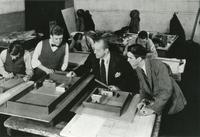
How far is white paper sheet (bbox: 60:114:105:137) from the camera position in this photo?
180 centimetres

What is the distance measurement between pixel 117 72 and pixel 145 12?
16.5 ft

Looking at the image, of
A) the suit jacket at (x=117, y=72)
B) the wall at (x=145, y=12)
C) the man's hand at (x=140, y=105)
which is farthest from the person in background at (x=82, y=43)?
the wall at (x=145, y=12)

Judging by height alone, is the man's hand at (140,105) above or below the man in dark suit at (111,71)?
below

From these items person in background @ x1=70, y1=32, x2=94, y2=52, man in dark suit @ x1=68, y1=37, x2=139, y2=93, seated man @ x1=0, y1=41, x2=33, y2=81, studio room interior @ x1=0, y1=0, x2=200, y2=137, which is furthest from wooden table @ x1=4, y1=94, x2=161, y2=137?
person in background @ x1=70, y1=32, x2=94, y2=52

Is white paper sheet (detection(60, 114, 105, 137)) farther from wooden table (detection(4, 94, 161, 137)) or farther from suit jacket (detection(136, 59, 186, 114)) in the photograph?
suit jacket (detection(136, 59, 186, 114))

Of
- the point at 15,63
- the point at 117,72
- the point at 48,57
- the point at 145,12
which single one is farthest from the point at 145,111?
the point at 145,12

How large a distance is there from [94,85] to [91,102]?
0.58m

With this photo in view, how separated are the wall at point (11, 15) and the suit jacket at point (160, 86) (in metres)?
4.26

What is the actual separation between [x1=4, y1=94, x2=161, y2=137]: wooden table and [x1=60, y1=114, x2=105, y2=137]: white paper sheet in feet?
0.13

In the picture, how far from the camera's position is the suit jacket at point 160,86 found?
2234 mm

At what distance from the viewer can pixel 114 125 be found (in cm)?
190

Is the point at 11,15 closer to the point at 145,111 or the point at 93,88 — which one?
the point at 93,88

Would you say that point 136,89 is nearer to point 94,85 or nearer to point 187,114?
point 94,85

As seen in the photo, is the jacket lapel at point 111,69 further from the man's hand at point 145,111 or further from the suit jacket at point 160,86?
the man's hand at point 145,111
